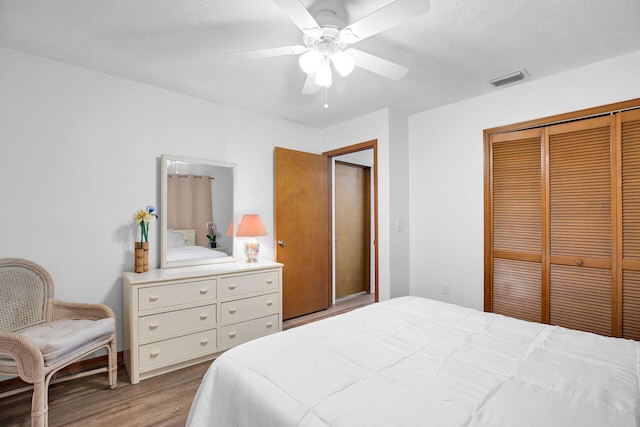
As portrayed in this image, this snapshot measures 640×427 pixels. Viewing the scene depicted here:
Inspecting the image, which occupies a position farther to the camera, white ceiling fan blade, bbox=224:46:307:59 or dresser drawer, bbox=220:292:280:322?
dresser drawer, bbox=220:292:280:322

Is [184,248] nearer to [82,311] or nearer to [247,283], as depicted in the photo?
[247,283]

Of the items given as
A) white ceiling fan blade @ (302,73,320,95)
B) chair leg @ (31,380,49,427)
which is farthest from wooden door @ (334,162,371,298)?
chair leg @ (31,380,49,427)

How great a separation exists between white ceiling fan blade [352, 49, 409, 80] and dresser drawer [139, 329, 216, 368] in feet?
7.99

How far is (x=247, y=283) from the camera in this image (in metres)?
2.92

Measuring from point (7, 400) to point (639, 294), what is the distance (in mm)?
4524

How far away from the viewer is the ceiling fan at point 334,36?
139cm

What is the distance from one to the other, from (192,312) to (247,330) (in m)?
0.57

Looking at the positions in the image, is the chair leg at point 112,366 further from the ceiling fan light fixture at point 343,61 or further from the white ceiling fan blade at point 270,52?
the ceiling fan light fixture at point 343,61

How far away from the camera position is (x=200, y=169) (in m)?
3.13

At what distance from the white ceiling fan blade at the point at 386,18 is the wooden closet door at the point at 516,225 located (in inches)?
79.9

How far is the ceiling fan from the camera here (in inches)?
54.8

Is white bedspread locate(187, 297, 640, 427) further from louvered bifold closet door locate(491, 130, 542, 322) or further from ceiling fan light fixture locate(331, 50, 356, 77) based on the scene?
ceiling fan light fixture locate(331, 50, 356, 77)

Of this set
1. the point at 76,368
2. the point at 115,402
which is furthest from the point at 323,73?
the point at 76,368

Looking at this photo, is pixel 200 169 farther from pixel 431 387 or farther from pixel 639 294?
pixel 639 294
